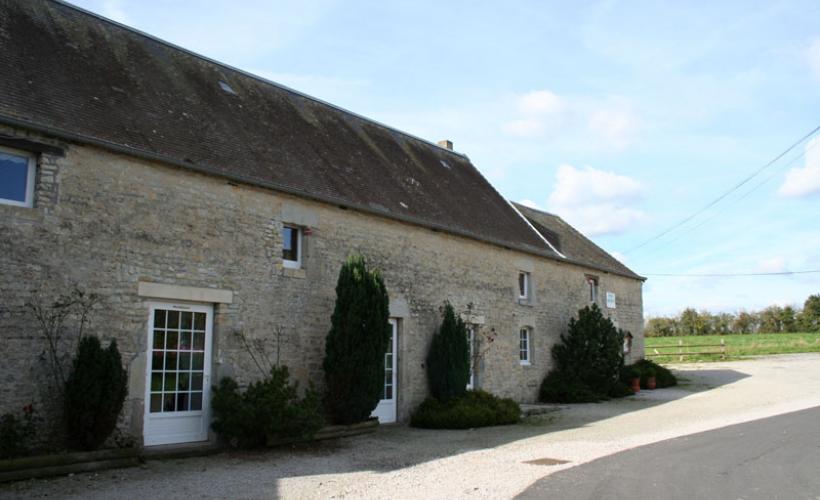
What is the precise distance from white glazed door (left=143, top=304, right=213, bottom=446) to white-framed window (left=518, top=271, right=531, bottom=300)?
9568mm

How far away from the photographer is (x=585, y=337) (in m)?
18.2

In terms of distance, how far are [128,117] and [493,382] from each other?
387 inches

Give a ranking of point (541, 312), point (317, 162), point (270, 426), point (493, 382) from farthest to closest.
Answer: point (541, 312)
point (493, 382)
point (317, 162)
point (270, 426)

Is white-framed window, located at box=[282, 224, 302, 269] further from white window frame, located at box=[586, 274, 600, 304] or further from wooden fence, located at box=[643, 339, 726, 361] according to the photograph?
wooden fence, located at box=[643, 339, 726, 361]

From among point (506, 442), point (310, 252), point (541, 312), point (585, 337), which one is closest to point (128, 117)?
point (310, 252)

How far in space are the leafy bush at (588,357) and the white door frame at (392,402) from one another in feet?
18.9

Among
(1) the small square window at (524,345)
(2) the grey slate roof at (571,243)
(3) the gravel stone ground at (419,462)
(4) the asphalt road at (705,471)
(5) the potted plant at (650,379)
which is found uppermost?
(2) the grey slate roof at (571,243)

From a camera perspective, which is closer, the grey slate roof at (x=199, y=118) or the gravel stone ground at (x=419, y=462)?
the gravel stone ground at (x=419, y=462)

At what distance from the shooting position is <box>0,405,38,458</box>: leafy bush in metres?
7.45

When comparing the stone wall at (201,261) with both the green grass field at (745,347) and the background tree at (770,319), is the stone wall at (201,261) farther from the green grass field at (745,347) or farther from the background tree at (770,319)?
the background tree at (770,319)

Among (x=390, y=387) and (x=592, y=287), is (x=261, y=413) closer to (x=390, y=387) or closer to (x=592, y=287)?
(x=390, y=387)

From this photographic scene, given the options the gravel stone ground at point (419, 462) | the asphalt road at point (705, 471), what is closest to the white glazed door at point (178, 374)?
the gravel stone ground at point (419, 462)

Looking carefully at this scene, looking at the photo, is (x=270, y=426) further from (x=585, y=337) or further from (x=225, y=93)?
(x=585, y=337)

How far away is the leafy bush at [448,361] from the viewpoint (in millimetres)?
13719
